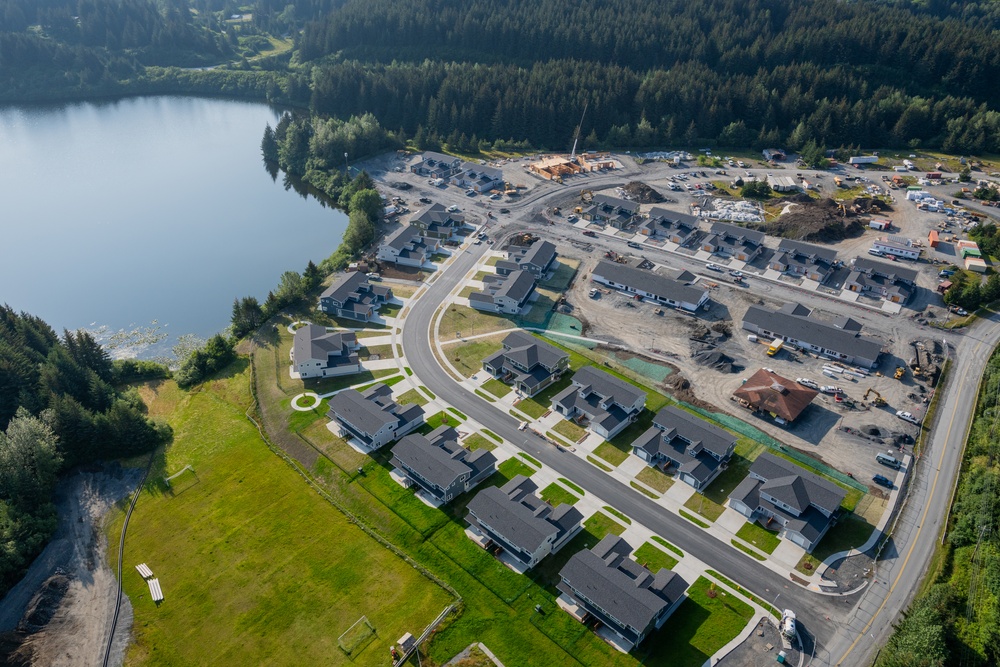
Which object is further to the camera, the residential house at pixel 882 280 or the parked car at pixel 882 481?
the residential house at pixel 882 280

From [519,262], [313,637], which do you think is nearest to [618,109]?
[519,262]

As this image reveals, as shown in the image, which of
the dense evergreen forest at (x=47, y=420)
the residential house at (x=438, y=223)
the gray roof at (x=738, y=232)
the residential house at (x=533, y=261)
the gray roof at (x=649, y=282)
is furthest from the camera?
the residential house at (x=438, y=223)

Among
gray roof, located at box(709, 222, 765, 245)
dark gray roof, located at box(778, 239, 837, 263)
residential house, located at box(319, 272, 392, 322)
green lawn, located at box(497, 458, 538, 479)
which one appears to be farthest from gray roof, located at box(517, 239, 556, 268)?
green lawn, located at box(497, 458, 538, 479)

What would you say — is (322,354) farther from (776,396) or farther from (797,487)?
(797,487)

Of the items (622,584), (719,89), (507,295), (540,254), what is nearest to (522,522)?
(622,584)

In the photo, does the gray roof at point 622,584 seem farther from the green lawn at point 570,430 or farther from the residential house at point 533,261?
the residential house at point 533,261

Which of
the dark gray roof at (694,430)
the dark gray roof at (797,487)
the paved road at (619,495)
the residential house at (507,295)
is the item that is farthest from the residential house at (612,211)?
the dark gray roof at (797,487)

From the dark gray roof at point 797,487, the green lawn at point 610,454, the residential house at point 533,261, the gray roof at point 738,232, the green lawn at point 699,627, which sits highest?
the gray roof at point 738,232
